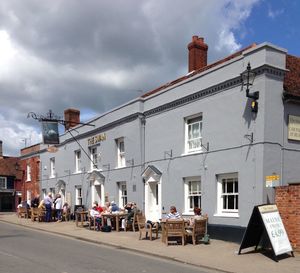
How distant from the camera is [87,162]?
26.8 m

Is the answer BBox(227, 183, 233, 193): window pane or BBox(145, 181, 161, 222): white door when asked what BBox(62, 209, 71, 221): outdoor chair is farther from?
BBox(227, 183, 233, 193): window pane

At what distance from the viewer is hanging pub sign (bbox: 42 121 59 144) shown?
82.0 ft

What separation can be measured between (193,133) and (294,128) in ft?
13.7

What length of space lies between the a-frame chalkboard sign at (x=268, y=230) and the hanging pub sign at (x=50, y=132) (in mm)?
14995

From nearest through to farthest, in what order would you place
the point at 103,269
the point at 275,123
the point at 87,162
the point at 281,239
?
the point at 103,269
the point at 281,239
the point at 275,123
the point at 87,162

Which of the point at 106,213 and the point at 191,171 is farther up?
the point at 191,171

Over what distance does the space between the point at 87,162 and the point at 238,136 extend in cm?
1348

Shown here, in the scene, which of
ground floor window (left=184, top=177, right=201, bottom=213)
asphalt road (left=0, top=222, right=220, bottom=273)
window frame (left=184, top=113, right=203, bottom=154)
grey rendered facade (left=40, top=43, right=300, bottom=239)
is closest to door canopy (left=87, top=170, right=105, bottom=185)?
grey rendered facade (left=40, top=43, right=300, bottom=239)

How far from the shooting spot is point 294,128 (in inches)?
593

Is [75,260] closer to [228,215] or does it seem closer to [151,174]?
[228,215]

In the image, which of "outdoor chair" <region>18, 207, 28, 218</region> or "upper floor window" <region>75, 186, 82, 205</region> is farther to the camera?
"outdoor chair" <region>18, 207, 28, 218</region>

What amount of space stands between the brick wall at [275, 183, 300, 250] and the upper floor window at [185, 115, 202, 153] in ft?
14.8

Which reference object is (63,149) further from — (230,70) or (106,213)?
(230,70)

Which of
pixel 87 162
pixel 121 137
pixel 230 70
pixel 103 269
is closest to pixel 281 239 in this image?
pixel 103 269
